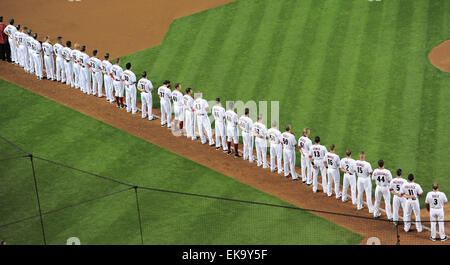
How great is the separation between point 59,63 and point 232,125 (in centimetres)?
709

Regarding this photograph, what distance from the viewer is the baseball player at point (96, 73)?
2405 cm

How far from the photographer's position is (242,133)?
21141 mm

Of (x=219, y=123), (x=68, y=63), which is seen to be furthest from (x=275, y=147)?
(x=68, y=63)

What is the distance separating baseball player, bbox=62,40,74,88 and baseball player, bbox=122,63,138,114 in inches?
102

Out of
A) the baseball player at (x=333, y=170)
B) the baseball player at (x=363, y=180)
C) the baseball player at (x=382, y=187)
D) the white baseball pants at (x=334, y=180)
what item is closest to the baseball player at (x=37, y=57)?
the baseball player at (x=333, y=170)

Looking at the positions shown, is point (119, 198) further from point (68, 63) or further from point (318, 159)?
point (68, 63)

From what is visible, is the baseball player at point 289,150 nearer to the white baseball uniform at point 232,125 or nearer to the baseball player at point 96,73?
the white baseball uniform at point 232,125

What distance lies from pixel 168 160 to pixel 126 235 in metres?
3.63

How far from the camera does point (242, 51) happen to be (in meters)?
26.4

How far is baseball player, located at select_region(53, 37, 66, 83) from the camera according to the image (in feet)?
81.3

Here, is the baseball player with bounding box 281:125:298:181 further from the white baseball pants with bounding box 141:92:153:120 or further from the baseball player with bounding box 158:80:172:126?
the white baseball pants with bounding box 141:92:153:120

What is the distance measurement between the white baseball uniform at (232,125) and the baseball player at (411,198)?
17.0 ft
